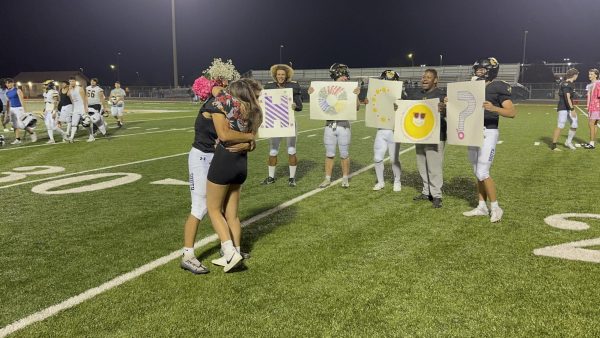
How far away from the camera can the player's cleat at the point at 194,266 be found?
4.26 meters

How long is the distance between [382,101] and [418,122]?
3.17 feet

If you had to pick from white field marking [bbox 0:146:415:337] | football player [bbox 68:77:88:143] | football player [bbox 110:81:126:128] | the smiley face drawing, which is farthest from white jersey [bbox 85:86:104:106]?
the smiley face drawing

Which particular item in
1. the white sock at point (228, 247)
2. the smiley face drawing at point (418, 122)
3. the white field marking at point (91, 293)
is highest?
the smiley face drawing at point (418, 122)

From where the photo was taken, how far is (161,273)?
14.0 feet

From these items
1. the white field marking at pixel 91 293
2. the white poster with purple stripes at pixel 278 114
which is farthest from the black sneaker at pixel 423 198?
the white field marking at pixel 91 293

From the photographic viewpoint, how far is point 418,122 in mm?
6609

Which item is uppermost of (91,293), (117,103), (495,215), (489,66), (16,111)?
(489,66)

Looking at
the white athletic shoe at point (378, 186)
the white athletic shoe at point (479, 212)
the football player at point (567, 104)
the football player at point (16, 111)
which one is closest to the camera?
the white athletic shoe at point (479, 212)

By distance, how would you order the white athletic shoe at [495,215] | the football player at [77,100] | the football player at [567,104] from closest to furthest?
the white athletic shoe at [495,215], the football player at [567,104], the football player at [77,100]

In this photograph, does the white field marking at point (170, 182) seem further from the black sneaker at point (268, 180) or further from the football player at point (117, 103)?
the football player at point (117, 103)

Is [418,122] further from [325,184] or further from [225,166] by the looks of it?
[225,166]

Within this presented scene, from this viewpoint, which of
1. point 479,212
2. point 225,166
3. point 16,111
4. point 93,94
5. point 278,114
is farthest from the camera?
point 93,94

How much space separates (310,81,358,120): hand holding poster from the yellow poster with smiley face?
0.96 m

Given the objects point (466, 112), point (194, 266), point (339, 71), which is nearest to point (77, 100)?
point (339, 71)
